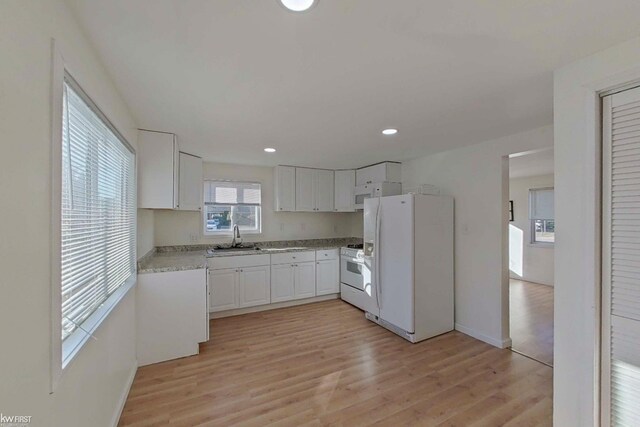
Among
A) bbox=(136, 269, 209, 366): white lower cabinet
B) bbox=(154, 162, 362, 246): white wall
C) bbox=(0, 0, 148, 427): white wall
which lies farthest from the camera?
bbox=(154, 162, 362, 246): white wall

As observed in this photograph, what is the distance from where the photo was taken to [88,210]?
1.48 meters

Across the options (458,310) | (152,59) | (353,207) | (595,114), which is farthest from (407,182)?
(152,59)

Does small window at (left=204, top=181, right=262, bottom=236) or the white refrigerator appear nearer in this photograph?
the white refrigerator

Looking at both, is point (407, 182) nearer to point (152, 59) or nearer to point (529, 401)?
point (529, 401)

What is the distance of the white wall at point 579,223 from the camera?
1.45 m

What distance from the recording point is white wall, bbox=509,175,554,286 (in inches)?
216

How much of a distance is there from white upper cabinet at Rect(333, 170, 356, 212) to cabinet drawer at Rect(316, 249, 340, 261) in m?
0.76

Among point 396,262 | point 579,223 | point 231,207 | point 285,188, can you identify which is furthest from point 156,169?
point 579,223

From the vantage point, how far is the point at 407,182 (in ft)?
13.4

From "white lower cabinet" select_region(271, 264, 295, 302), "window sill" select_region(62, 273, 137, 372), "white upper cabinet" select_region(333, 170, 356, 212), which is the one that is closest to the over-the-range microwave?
"white upper cabinet" select_region(333, 170, 356, 212)

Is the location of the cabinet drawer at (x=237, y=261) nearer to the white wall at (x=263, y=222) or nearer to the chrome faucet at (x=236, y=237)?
the chrome faucet at (x=236, y=237)

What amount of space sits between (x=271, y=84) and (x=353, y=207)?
→ 3.08 metres

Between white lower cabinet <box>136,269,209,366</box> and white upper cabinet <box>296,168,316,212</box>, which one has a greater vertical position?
white upper cabinet <box>296,168,316,212</box>

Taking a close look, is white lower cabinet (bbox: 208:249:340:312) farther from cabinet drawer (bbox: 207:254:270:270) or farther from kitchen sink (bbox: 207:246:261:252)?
kitchen sink (bbox: 207:246:261:252)
